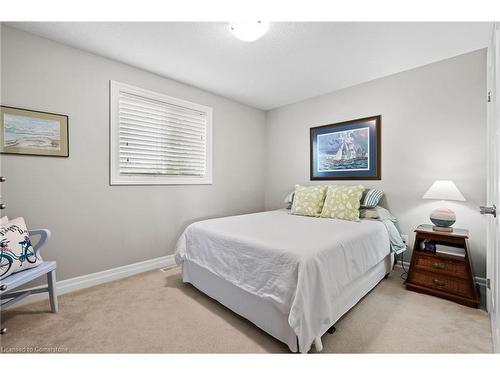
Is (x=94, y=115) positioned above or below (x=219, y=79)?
below

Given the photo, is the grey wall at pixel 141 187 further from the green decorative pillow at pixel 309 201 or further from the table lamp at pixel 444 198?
the green decorative pillow at pixel 309 201

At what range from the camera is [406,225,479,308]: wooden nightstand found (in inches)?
75.5

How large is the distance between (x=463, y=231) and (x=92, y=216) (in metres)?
3.75

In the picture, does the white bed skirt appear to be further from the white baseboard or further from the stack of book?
the white baseboard

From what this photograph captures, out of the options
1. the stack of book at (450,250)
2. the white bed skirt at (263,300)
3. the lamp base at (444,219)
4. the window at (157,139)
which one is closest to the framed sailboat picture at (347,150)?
the lamp base at (444,219)

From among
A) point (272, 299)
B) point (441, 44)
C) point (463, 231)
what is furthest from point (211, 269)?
point (441, 44)

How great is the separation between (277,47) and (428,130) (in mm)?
1946

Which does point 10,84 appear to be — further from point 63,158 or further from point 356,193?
point 356,193

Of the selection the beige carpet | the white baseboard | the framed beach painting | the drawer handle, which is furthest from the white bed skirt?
the framed beach painting

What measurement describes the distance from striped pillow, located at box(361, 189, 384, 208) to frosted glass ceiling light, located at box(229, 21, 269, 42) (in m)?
2.11

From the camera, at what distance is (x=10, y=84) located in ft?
6.16

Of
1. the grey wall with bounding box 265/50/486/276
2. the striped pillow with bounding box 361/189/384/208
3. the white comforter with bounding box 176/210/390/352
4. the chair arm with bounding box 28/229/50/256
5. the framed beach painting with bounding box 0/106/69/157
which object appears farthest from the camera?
the striped pillow with bounding box 361/189/384/208

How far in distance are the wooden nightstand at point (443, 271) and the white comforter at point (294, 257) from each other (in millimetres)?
306
